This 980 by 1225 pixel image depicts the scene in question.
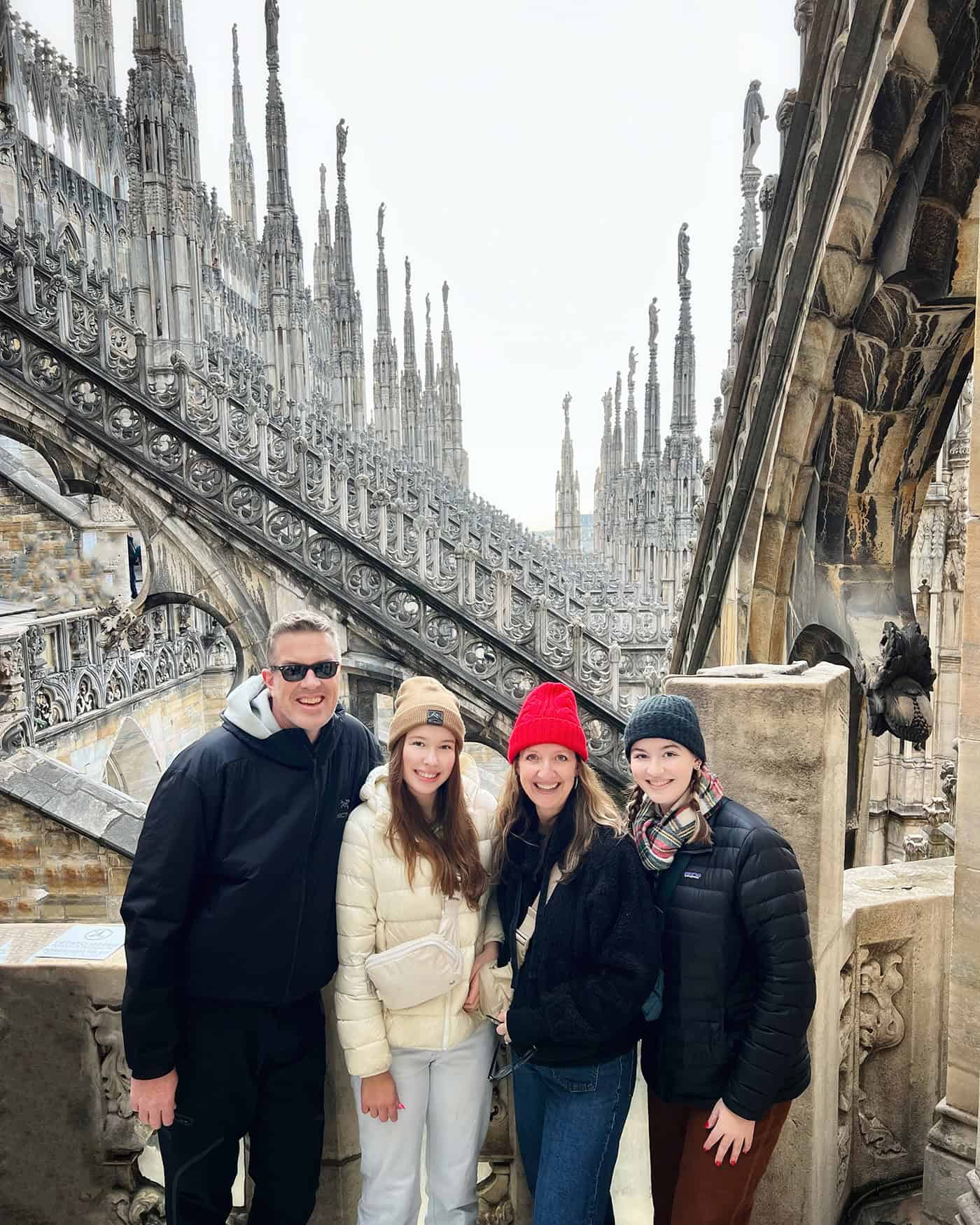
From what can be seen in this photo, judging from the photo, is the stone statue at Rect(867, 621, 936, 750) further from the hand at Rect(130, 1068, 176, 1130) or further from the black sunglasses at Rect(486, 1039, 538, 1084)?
the hand at Rect(130, 1068, 176, 1130)

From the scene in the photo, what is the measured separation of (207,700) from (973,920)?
1609 centimetres

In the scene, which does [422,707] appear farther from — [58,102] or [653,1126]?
[58,102]

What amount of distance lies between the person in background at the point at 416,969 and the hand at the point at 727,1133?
0.53 meters

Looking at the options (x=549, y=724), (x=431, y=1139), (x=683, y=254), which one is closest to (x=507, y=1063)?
(x=431, y=1139)

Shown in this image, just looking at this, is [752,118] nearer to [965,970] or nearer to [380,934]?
[965,970]

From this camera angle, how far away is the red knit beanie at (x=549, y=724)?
1.89 metres

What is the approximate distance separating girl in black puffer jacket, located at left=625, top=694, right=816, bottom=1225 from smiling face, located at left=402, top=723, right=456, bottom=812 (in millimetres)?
423

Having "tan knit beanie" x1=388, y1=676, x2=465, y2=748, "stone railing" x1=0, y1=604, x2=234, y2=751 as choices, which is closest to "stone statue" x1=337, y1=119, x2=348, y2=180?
"stone railing" x1=0, y1=604, x2=234, y2=751

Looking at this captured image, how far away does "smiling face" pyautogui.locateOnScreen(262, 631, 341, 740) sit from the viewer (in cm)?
200

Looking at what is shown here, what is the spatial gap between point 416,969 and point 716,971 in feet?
2.09

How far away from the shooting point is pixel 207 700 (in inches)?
657

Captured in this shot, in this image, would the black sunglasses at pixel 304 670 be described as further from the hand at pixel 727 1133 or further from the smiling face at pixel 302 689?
the hand at pixel 727 1133

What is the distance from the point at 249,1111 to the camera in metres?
1.98

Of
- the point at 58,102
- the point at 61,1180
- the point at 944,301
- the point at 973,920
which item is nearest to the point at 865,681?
the point at 944,301
